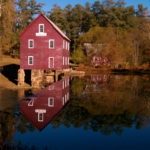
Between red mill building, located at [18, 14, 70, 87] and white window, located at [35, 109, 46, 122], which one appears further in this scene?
red mill building, located at [18, 14, 70, 87]

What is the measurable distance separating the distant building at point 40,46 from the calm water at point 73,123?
19.1 m

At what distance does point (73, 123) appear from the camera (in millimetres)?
15984

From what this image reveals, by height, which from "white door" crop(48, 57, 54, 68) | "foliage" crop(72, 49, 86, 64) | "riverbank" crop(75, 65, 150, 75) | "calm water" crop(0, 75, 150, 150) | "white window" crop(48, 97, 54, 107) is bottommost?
"calm water" crop(0, 75, 150, 150)

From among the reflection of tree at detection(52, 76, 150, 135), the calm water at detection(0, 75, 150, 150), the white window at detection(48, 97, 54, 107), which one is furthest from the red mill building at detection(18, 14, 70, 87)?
the calm water at detection(0, 75, 150, 150)

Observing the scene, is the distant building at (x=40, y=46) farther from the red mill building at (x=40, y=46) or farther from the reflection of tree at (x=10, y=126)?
the reflection of tree at (x=10, y=126)

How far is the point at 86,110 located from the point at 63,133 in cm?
558

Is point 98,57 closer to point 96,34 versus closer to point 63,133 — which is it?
point 96,34

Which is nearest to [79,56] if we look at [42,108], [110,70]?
[110,70]

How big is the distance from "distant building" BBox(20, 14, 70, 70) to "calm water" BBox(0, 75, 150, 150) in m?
19.1

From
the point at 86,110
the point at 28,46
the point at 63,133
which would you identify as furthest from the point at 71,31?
the point at 63,133

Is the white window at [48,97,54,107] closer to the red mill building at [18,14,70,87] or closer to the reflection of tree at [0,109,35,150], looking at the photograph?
the reflection of tree at [0,109,35,150]

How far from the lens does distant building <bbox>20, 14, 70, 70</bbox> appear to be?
41625 mm

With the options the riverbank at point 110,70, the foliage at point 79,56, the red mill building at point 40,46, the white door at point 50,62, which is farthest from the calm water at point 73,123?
the foliage at point 79,56

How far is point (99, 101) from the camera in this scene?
22531mm
